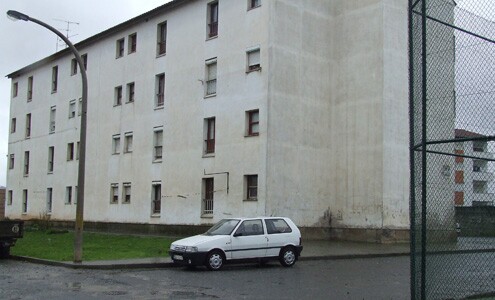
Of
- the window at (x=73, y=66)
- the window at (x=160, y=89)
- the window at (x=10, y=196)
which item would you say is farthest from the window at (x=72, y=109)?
the window at (x=10, y=196)

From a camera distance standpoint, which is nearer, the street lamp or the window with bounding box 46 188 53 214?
the street lamp

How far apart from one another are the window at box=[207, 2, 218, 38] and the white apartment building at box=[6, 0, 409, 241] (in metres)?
0.07

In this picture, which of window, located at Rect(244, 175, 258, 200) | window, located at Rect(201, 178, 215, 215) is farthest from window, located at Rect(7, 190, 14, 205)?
window, located at Rect(244, 175, 258, 200)

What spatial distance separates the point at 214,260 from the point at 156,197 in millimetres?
19625

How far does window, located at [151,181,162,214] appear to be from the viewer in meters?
35.4

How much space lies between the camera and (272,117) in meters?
29.2

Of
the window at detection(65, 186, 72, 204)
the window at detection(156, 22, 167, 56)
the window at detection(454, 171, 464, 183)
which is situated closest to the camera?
the window at detection(454, 171, 464, 183)

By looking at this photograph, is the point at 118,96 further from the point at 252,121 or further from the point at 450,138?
the point at 450,138

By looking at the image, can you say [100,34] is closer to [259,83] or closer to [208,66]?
[208,66]

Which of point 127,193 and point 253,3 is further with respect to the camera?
point 127,193

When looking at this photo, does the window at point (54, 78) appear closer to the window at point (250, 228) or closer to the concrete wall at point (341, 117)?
the concrete wall at point (341, 117)

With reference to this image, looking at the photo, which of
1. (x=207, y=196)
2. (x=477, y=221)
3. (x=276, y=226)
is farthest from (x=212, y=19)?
(x=477, y=221)

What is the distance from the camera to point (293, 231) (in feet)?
59.7

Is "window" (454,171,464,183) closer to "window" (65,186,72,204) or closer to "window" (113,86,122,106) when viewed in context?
"window" (113,86,122,106)
